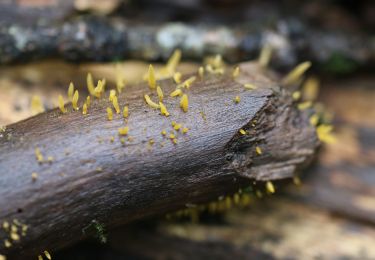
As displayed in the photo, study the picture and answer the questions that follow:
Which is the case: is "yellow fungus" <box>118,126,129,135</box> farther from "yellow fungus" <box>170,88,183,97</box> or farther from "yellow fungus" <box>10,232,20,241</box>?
Result: "yellow fungus" <box>10,232,20,241</box>

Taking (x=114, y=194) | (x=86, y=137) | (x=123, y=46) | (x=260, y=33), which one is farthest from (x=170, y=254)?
(x=260, y=33)

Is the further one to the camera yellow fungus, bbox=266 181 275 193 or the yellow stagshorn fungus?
yellow fungus, bbox=266 181 275 193

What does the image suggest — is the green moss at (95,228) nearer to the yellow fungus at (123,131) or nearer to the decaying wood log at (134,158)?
the decaying wood log at (134,158)

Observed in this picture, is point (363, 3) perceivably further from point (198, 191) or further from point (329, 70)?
point (198, 191)

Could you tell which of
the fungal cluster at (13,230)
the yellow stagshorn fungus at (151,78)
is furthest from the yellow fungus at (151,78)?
the fungal cluster at (13,230)

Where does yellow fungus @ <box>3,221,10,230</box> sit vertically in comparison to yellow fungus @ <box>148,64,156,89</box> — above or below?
below

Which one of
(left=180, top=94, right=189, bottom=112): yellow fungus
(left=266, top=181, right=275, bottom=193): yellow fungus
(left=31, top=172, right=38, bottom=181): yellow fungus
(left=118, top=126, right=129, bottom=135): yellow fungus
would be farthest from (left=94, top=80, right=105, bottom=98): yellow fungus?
(left=266, top=181, right=275, bottom=193): yellow fungus

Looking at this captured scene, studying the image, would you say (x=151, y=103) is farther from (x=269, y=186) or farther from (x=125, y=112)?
(x=269, y=186)

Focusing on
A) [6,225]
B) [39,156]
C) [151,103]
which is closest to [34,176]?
[39,156]
